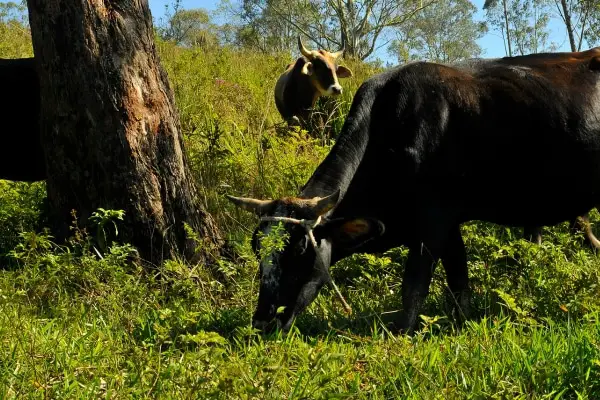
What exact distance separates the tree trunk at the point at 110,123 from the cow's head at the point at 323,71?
6.93m

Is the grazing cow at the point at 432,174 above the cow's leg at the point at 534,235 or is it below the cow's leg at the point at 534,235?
above

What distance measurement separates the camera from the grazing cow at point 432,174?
4496 mm

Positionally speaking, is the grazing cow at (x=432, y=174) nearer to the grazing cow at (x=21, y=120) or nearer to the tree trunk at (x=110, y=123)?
the tree trunk at (x=110, y=123)

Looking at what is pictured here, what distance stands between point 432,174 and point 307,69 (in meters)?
8.64

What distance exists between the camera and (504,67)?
5.62 meters

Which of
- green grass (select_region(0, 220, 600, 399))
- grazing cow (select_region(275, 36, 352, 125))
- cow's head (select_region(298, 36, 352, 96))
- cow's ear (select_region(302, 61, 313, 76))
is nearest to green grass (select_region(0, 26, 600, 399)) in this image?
green grass (select_region(0, 220, 600, 399))

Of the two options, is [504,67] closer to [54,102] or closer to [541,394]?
[541,394]

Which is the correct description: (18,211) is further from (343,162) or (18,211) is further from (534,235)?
(534,235)

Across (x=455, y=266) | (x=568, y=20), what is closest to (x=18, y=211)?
(x=455, y=266)

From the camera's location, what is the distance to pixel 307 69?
43.3 feet

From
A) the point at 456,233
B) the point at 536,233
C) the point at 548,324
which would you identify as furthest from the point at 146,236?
the point at 536,233

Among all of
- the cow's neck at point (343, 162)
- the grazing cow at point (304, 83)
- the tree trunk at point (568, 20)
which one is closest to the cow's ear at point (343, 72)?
the grazing cow at point (304, 83)

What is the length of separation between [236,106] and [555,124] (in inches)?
224

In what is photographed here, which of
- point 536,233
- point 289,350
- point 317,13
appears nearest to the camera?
point 289,350
